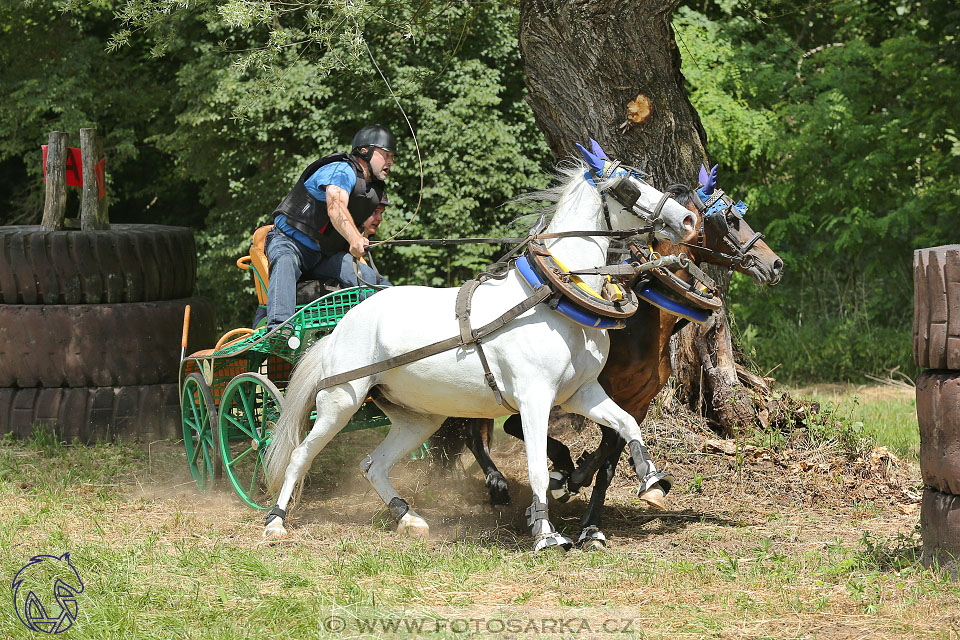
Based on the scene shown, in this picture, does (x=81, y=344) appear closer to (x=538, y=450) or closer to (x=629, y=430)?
(x=538, y=450)

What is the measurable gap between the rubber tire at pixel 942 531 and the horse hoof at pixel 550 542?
168 centimetres

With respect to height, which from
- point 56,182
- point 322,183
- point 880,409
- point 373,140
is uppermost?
point 373,140

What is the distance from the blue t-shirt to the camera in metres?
6.16

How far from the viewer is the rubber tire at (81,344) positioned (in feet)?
27.1

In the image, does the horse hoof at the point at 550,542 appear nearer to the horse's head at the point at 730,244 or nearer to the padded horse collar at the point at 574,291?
the padded horse collar at the point at 574,291

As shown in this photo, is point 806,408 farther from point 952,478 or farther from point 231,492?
point 231,492

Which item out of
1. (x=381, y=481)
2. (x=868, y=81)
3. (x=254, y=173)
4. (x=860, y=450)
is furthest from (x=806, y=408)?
(x=254, y=173)

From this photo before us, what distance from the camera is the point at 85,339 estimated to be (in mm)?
8266

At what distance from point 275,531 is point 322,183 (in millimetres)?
2099

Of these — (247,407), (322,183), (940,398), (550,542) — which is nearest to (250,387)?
(247,407)

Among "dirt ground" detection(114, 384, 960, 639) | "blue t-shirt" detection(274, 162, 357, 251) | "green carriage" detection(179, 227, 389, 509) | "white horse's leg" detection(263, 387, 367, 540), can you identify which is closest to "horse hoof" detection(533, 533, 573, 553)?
"dirt ground" detection(114, 384, 960, 639)

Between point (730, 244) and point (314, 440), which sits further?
point (314, 440)

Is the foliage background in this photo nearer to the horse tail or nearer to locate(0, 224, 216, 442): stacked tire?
locate(0, 224, 216, 442): stacked tire

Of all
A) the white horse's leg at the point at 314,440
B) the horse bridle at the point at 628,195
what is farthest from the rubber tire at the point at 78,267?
the horse bridle at the point at 628,195
